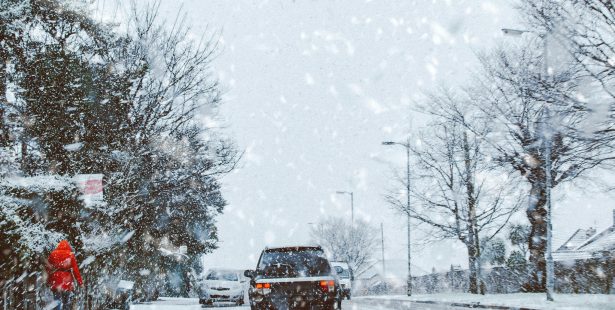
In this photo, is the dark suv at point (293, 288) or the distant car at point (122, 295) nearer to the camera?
the dark suv at point (293, 288)

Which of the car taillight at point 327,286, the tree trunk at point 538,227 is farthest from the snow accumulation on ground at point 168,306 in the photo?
the tree trunk at point 538,227

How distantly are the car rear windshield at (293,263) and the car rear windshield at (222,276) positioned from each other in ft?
44.0

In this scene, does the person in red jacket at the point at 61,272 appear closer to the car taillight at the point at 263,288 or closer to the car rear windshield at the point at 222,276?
the car taillight at the point at 263,288

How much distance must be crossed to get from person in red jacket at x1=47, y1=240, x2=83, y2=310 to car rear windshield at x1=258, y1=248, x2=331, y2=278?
11.5 feet

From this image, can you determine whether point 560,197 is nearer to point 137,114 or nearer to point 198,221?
point 198,221

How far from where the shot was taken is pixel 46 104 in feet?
58.0

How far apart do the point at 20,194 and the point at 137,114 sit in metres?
6.31

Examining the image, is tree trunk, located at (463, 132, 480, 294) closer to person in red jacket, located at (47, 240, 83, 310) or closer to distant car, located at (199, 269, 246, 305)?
distant car, located at (199, 269, 246, 305)

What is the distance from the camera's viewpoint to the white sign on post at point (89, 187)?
54.0 feet

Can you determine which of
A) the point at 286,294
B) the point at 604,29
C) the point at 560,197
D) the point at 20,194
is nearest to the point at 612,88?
the point at 604,29

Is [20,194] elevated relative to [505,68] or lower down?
lower down

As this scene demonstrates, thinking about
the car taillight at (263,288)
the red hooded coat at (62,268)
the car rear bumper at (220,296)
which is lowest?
the car rear bumper at (220,296)

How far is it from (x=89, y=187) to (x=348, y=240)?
8481cm

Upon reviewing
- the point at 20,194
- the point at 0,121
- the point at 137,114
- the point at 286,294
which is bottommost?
the point at 286,294
